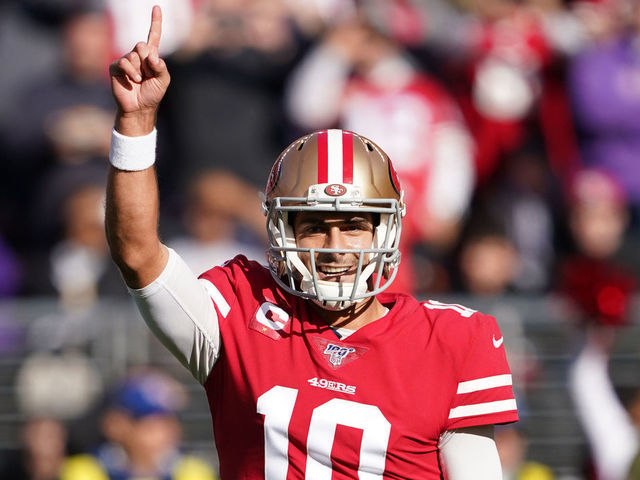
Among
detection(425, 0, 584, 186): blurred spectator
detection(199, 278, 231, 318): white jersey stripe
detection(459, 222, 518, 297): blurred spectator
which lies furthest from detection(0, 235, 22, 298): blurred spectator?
detection(199, 278, 231, 318): white jersey stripe

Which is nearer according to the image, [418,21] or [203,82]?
[203,82]

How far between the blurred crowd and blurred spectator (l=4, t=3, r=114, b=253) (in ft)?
0.04

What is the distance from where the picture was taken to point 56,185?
→ 6965 millimetres

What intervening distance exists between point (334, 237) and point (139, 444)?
Result: 3.08m

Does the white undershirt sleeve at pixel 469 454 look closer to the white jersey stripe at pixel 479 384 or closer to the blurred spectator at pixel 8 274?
the white jersey stripe at pixel 479 384

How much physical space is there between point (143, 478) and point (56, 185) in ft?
6.55

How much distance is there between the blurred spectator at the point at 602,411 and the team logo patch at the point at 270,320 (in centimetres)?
325

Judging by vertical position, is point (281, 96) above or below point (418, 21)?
below

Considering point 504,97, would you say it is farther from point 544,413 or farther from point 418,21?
point 544,413

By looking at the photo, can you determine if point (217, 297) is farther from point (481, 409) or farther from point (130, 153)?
point (481, 409)

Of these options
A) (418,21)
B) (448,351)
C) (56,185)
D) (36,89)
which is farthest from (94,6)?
(448,351)

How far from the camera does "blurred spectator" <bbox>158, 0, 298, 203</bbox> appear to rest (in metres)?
7.27

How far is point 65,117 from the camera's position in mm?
7211

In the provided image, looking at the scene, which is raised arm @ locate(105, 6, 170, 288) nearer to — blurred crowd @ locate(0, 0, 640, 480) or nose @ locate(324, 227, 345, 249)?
nose @ locate(324, 227, 345, 249)
